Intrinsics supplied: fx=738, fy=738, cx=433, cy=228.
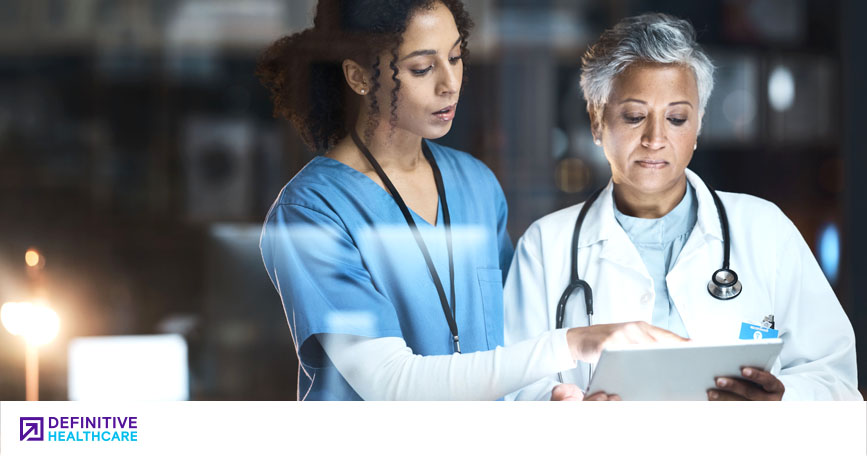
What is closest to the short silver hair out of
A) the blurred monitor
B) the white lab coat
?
the white lab coat

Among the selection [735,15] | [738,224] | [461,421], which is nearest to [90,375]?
[461,421]

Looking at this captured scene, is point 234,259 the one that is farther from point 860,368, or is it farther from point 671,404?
point 860,368

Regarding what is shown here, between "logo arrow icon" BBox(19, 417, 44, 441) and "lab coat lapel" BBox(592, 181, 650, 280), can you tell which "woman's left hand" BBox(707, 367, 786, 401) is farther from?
"logo arrow icon" BBox(19, 417, 44, 441)

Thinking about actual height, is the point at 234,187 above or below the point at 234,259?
above

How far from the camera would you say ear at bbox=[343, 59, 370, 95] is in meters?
2.33

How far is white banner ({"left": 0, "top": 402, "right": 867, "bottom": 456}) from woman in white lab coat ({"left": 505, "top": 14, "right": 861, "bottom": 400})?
0.09 m

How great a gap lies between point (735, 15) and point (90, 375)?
97.0 inches

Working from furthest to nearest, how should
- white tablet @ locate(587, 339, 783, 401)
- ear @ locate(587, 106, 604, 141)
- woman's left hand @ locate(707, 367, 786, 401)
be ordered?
1. ear @ locate(587, 106, 604, 141)
2. woman's left hand @ locate(707, 367, 786, 401)
3. white tablet @ locate(587, 339, 783, 401)

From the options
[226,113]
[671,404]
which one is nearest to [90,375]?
[226,113]

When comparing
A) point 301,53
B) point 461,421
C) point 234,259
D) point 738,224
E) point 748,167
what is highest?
point 301,53

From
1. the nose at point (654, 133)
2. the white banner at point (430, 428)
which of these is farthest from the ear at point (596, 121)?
the white banner at point (430, 428)

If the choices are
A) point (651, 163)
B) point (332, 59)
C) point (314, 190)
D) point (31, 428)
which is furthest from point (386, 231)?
point (31, 428)

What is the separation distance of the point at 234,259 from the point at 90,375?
0.64m

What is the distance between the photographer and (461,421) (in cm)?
243
